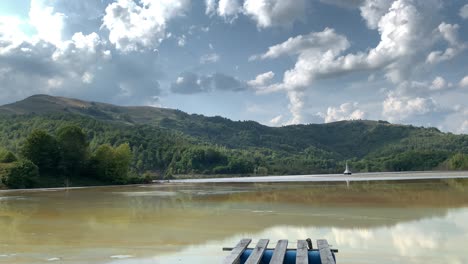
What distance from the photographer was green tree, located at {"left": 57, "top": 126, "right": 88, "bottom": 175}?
99.2 meters

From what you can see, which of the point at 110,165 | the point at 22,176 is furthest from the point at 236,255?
the point at 110,165

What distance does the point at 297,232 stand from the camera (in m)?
20.5

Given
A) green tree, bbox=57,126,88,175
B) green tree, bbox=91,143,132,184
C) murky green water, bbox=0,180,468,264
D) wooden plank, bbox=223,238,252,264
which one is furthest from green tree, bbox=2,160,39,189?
→ wooden plank, bbox=223,238,252,264

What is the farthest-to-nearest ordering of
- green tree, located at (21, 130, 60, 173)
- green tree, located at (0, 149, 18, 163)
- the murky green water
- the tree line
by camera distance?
green tree, located at (21, 130, 60, 173)
green tree, located at (0, 149, 18, 163)
the tree line
the murky green water

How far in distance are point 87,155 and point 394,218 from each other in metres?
90.6

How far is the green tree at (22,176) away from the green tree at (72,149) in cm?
1142

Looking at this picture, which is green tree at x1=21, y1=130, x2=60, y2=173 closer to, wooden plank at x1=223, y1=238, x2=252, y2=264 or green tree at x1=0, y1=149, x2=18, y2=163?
green tree at x1=0, y1=149, x2=18, y2=163

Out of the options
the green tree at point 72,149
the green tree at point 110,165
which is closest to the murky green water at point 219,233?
the green tree at point 72,149

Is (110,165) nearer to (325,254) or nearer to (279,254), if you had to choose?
(279,254)

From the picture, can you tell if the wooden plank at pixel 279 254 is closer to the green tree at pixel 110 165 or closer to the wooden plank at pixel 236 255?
the wooden plank at pixel 236 255

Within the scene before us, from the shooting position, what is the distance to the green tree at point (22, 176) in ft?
270

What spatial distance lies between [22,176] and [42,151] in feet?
41.8

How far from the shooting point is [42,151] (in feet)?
315

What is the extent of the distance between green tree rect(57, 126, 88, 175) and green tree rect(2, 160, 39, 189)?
11.4 metres
